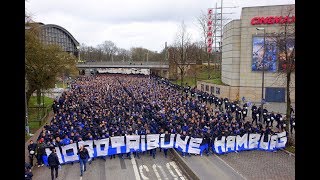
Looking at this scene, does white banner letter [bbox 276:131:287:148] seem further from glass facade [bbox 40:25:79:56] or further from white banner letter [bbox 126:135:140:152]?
glass facade [bbox 40:25:79:56]

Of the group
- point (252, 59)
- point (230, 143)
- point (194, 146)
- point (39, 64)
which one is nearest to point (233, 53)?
point (252, 59)

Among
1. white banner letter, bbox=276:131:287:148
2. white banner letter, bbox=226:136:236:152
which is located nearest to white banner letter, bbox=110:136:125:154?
white banner letter, bbox=226:136:236:152

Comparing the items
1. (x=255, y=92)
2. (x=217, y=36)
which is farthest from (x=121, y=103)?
(x=217, y=36)

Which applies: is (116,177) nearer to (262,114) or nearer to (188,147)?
(188,147)

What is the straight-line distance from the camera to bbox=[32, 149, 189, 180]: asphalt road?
14867mm

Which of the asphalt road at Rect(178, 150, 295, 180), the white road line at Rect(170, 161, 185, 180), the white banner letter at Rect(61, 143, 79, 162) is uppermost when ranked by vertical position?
the white banner letter at Rect(61, 143, 79, 162)

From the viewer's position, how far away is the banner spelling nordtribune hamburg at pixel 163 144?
1656 centimetres

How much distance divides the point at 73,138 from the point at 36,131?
385 inches

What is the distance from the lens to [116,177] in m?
14.7

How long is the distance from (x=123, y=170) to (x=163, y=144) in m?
2.99

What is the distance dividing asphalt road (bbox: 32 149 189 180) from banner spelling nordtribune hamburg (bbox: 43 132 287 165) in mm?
529

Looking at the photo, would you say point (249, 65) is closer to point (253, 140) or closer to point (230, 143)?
point (253, 140)

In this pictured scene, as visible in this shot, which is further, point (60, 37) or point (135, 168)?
point (60, 37)

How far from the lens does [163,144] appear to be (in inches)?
701
